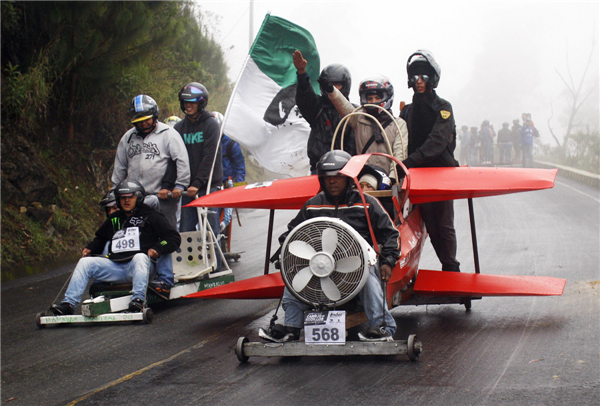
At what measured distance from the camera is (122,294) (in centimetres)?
726

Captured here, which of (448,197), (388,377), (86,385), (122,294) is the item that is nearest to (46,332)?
(122,294)

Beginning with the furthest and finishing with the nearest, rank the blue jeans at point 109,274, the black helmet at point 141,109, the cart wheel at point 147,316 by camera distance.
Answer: the black helmet at point 141,109 < the blue jeans at point 109,274 < the cart wheel at point 147,316

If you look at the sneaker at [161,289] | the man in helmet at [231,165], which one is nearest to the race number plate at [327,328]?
the sneaker at [161,289]

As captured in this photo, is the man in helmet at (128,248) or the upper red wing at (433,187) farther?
the man in helmet at (128,248)

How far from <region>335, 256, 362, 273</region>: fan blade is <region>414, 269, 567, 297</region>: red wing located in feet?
4.11

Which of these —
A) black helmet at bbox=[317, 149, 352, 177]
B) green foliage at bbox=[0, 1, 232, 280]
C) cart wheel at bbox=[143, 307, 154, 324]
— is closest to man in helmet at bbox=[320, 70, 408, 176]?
black helmet at bbox=[317, 149, 352, 177]

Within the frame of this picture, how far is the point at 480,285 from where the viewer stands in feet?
20.8

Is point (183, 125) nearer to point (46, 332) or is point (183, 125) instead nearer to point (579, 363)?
point (46, 332)

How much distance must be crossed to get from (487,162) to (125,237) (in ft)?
94.8

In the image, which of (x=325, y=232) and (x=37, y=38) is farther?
(x=37, y=38)

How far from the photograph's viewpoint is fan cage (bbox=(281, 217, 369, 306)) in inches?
203

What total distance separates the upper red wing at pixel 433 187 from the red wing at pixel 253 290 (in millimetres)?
855

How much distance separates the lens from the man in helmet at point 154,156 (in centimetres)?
824

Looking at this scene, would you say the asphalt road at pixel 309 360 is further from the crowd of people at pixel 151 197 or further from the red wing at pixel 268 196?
the red wing at pixel 268 196
